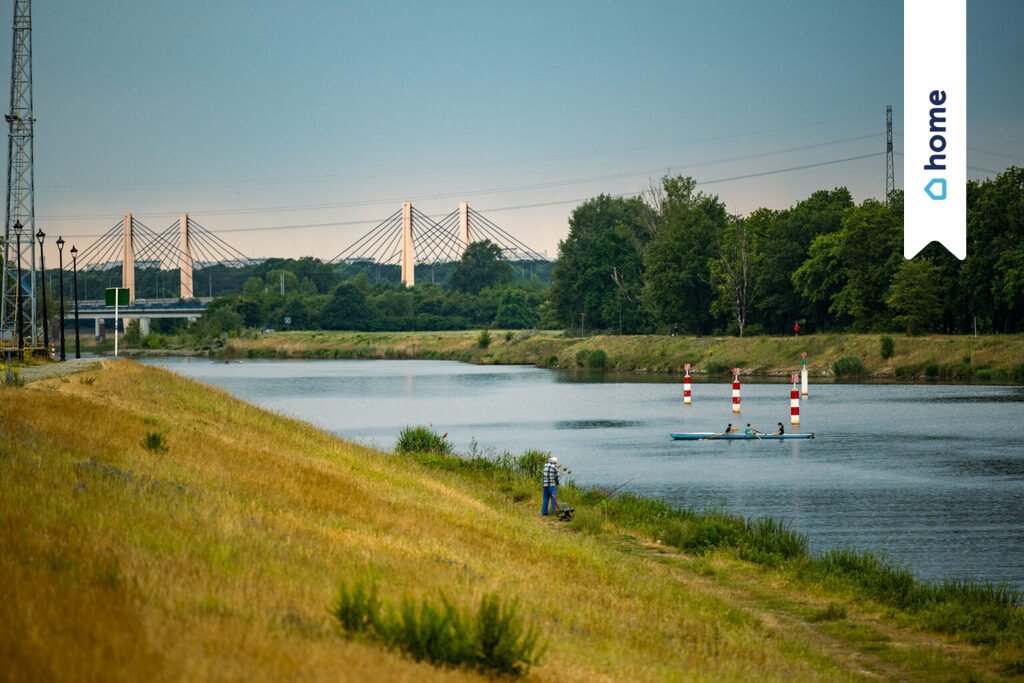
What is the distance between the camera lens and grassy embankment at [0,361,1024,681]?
919 cm

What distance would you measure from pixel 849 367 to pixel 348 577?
79609 mm

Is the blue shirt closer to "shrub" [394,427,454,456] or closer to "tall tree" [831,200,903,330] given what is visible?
"shrub" [394,427,454,456]

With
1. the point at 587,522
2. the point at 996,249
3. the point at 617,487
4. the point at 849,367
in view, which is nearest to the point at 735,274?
the point at 849,367

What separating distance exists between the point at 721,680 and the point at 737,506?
18.6 metres

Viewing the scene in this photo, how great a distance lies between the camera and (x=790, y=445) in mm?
46344

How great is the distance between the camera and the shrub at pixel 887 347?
284 feet

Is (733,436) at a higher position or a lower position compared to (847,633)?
lower

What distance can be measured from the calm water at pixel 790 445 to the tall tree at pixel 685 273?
79.4ft

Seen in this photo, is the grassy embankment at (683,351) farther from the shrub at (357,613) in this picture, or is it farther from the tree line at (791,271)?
the shrub at (357,613)

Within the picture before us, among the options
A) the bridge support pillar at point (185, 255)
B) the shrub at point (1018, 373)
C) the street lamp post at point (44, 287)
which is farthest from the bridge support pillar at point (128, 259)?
the shrub at point (1018, 373)

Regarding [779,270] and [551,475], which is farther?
[779,270]

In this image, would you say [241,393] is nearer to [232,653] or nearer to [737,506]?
[737,506]

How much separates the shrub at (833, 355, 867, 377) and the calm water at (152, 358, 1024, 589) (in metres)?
6.78

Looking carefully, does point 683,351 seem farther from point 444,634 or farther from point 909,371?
point 444,634
